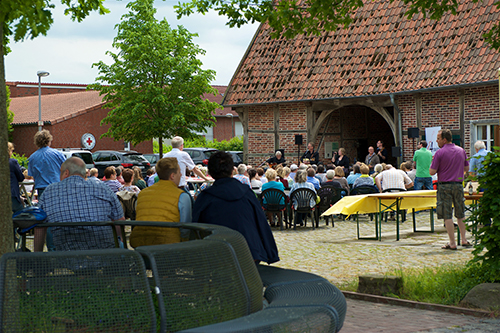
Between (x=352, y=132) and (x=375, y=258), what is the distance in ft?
58.2

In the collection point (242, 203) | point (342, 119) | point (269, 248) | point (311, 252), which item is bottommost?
point (311, 252)

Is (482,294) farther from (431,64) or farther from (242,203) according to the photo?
(431,64)

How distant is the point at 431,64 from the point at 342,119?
624 cm

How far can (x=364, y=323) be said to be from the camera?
5641 mm

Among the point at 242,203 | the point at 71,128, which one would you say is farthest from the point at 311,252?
the point at 71,128

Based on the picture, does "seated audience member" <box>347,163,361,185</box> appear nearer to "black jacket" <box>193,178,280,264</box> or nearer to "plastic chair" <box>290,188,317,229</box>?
"plastic chair" <box>290,188,317,229</box>

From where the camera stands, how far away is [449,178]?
9727mm

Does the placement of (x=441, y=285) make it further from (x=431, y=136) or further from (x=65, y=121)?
(x=65, y=121)

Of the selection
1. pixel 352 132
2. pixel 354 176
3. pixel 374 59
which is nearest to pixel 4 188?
pixel 354 176

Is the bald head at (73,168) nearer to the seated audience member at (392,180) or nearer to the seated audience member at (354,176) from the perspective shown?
the seated audience member at (392,180)

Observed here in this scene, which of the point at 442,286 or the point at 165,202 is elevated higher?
the point at 165,202

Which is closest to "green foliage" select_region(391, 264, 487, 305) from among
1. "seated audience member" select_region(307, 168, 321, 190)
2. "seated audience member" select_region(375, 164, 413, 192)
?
"seated audience member" select_region(375, 164, 413, 192)

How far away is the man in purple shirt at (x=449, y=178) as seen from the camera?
9.64 meters

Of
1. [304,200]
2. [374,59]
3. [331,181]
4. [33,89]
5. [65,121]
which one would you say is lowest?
[304,200]
